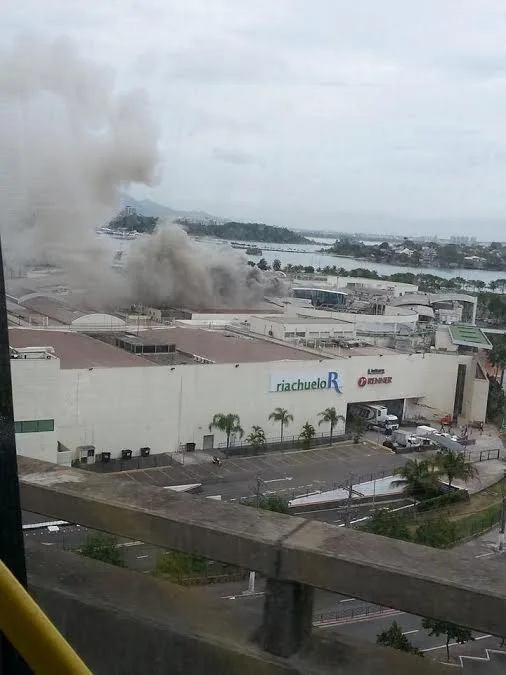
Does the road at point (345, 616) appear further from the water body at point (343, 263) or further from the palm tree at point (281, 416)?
the water body at point (343, 263)

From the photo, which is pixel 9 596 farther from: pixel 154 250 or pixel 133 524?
pixel 154 250

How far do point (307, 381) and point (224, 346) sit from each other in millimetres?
1375

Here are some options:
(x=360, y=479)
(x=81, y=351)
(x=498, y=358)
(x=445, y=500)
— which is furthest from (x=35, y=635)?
(x=498, y=358)

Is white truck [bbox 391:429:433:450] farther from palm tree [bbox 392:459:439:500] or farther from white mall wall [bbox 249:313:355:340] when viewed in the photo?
white mall wall [bbox 249:313:355:340]

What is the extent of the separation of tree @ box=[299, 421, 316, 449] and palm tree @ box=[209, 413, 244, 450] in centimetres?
76

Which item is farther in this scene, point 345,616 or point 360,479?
point 360,479

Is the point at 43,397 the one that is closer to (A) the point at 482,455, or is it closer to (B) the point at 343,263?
(A) the point at 482,455

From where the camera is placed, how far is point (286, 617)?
68 centimetres

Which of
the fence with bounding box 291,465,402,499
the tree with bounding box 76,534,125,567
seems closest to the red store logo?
the fence with bounding box 291,465,402,499

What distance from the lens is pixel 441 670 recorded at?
66cm

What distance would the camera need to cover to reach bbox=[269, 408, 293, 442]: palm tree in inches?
353

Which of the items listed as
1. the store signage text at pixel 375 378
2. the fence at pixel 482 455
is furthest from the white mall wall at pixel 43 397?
the store signage text at pixel 375 378

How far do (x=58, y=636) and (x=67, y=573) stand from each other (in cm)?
49

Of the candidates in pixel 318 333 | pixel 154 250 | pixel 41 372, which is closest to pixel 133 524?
pixel 41 372
